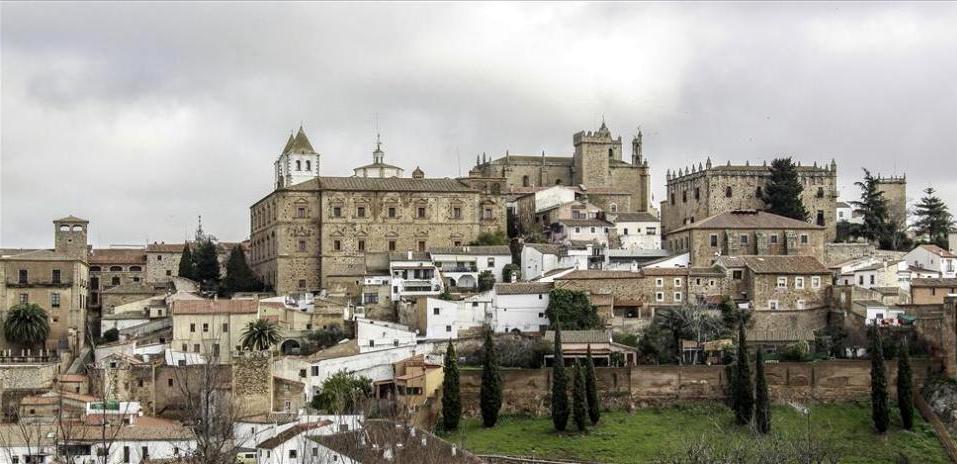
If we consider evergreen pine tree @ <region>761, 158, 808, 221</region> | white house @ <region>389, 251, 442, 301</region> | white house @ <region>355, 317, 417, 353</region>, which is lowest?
white house @ <region>355, 317, 417, 353</region>

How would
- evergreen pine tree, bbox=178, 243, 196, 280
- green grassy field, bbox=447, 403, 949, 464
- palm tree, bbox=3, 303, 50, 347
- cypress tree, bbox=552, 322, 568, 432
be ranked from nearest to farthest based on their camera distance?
1. green grassy field, bbox=447, 403, 949, 464
2. cypress tree, bbox=552, 322, 568, 432
3. palm tree, bbox=3, 303, 50, 347
4. evergreen pine tree, bbox=178, 243, 196, 280

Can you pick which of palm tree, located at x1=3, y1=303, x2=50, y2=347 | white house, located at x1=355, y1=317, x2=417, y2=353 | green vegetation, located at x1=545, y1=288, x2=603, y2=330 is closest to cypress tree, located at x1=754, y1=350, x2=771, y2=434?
green vegetation, located at x1=545, y1=288, x2=603, y2=330

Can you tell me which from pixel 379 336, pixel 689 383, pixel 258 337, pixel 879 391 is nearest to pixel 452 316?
pixel 379 336

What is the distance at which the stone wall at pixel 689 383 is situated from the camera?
53000 mm

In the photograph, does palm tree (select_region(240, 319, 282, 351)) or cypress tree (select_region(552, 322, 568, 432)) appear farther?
palm tree (select_region(240, 319, 282, 351))

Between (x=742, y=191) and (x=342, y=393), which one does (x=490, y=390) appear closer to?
(x=342, y=393)

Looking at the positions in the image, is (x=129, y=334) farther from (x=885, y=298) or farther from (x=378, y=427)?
(x=885, y=298)

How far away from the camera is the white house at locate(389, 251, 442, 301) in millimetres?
63094

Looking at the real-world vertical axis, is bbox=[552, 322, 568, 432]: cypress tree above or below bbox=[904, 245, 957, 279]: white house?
below

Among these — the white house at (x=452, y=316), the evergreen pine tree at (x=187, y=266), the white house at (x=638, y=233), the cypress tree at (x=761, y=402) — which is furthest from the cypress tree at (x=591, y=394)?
the evergreen pine tree at (x=187, y=266)

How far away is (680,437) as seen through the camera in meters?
50.5

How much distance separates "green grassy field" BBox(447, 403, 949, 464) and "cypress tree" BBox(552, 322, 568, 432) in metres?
0.47

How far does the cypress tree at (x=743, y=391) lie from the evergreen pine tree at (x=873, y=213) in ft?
85.7

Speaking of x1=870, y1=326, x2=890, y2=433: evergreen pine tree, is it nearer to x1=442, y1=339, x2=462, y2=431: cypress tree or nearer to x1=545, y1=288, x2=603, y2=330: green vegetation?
x1=545, y1=288, x2=603, y2=330: green vegetation
